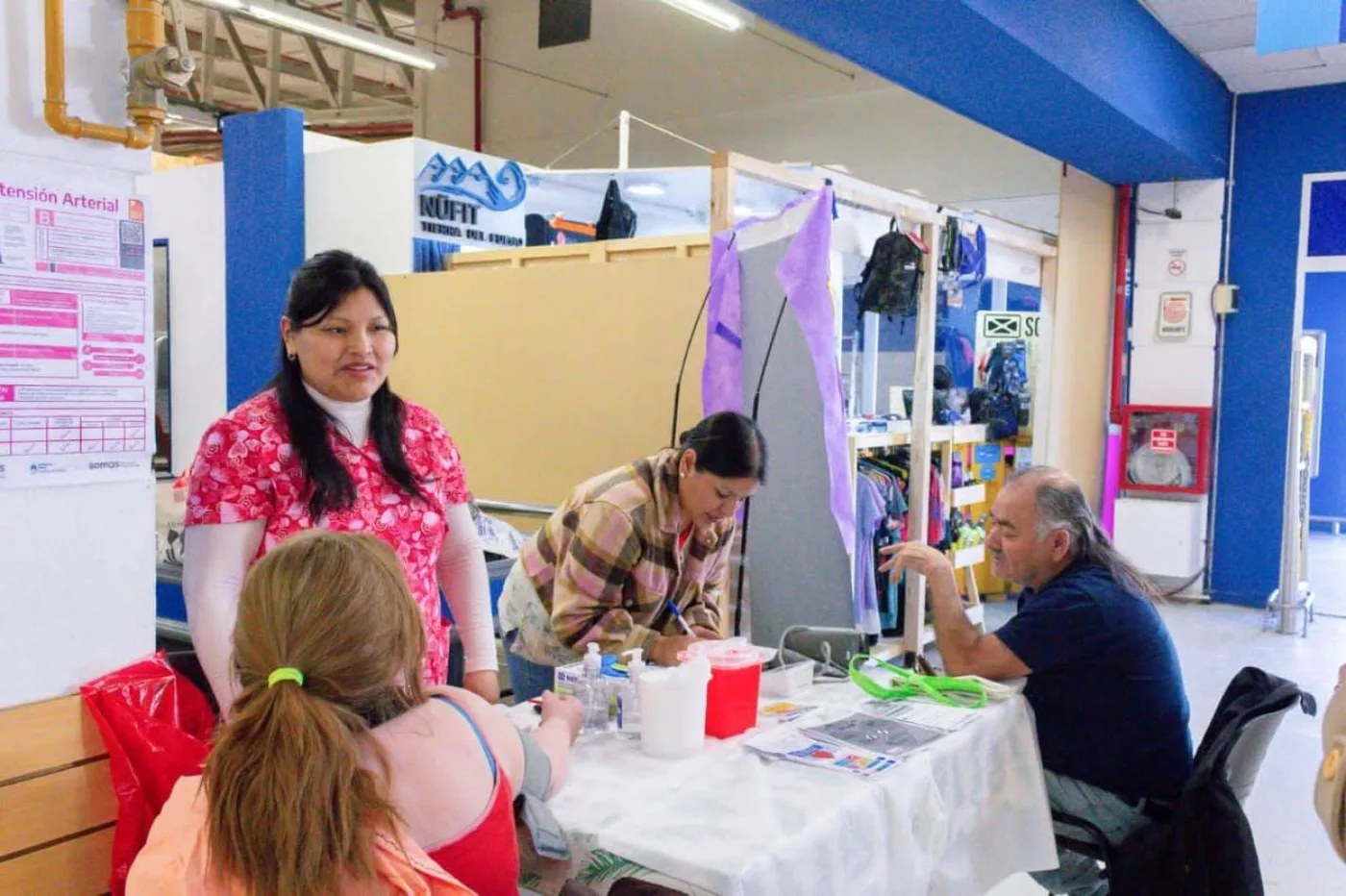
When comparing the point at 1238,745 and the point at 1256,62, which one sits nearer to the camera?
the point at 1238,745

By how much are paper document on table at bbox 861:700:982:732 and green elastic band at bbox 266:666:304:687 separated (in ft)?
4.19

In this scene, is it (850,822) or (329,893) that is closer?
(329,893)

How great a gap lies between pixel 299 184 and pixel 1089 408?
536 centimetres

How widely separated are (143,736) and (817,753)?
3.78ft

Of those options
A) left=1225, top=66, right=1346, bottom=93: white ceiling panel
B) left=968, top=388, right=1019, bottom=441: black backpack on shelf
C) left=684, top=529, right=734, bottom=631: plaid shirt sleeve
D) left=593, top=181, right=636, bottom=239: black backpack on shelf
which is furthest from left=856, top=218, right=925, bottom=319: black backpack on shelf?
left=1225, top=66, right=1346, bottom=93: white ceiling panel

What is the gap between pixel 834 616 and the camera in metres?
3.56

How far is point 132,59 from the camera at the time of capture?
6.10 ft

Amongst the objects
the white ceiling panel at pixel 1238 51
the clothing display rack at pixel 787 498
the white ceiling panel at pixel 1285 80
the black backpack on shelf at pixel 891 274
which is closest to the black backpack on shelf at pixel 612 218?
the black backpack on shelf at pixel 891 274

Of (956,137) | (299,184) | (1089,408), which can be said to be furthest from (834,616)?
(956,137)

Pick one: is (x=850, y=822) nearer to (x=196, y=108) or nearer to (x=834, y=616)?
(x=834, y=616)

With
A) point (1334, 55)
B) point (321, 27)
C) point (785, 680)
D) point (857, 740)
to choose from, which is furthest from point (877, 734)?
point (321, 27)

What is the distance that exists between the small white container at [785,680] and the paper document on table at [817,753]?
9.9 inches

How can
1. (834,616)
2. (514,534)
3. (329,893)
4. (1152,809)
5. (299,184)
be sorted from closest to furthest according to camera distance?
(329,893) < (1152,809) < (834,616) < (514,534) < (299,184)

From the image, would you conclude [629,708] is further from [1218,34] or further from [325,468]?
[1218,34]
